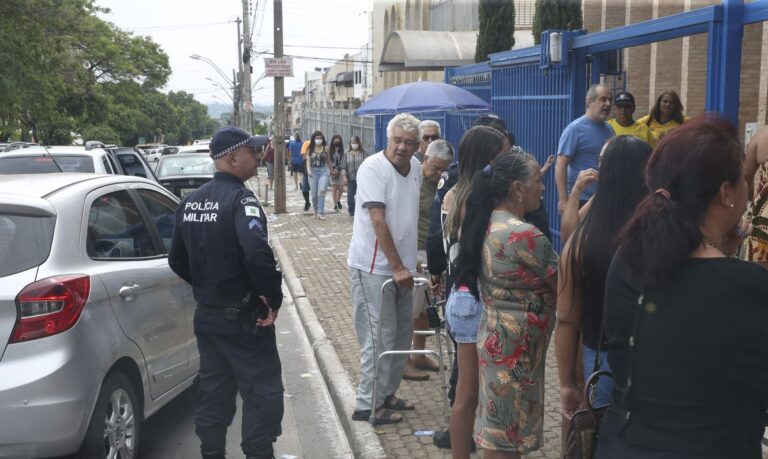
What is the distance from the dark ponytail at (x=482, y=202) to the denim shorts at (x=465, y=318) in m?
0.45

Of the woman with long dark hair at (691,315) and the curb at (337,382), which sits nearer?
the woman with long dark hair at (691,315)

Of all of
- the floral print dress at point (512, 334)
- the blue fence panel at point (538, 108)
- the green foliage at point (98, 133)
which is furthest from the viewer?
the green foliage at point (98, 133)

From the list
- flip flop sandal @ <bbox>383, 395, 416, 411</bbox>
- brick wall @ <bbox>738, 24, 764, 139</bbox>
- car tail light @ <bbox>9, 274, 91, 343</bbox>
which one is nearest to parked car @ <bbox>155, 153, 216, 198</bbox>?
brick wall @ <bbox>738, 24, 764, 139</bbox>

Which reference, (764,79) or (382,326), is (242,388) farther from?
(764,79)

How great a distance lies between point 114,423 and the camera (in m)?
4.57

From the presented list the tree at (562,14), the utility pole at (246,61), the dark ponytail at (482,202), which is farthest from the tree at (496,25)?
the utility pole at (246,61)

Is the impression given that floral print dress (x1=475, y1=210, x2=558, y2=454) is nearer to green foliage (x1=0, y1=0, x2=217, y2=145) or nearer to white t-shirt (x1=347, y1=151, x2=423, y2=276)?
white t-shirt (x1=347, y1=151, x2=423, y2=276)

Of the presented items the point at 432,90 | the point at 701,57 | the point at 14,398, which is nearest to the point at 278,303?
the point at 14,398

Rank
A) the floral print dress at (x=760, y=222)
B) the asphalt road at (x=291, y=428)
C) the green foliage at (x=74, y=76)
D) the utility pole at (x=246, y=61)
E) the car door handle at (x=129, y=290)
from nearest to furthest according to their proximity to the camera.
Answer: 1. the car door handle at (x=129, y=290)
2. the floral print dress at (x=760, y=222)
3. the asphalt road at (x=291, y=428)
4. the green foliage at (x=74, y=76)
5. the utility pole at (x=246, y=61)

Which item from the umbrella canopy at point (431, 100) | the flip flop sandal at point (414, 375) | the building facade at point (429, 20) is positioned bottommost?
the flip flop sandal at point (414, 375)

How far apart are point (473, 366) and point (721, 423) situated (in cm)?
219

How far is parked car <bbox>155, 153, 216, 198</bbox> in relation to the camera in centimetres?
1555

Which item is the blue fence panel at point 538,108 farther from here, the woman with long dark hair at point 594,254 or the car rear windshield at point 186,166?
the car rear windshield at point 186,166

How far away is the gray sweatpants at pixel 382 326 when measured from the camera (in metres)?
5.44
